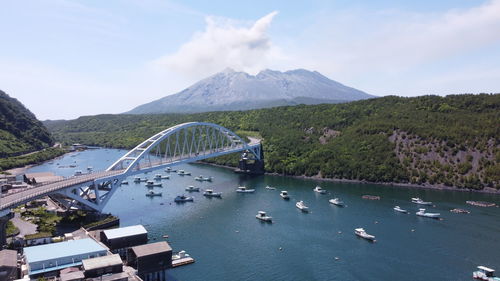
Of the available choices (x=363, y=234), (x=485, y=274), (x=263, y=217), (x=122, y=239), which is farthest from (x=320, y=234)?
(x=122, y=239)

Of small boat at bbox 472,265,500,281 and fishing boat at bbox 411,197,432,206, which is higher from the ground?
fishing boat at bbox 411,197,432,206

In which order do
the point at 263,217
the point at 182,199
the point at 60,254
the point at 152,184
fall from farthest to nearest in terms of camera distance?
the point at 152,184, the point at 182,199, the point at 263,217, the point at 60,254

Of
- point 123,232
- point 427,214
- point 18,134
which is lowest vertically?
point 427,214

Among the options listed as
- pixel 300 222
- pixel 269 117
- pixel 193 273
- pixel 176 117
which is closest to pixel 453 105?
pixel 269 117

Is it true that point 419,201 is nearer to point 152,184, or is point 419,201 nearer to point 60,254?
point 152,184

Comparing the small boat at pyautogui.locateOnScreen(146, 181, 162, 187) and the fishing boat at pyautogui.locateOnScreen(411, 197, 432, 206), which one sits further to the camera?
the small boat at pyautogui.locateOnScreen(146, 181, 162, 187)

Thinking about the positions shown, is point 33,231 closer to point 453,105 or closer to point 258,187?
point 258,187

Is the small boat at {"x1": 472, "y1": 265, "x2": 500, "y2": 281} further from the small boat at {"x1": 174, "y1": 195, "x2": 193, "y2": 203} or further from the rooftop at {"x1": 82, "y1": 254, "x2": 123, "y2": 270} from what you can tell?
the small boat at {"x1": 174, "y1": 195, "x2": 193, "y2": 203}

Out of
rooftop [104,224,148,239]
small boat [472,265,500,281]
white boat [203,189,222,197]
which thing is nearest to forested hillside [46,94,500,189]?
white boat [203,189,222,197]
